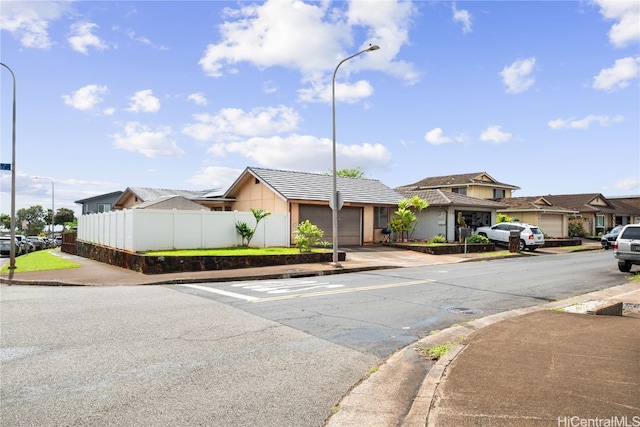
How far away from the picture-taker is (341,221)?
29.3 m

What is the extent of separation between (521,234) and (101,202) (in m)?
43.7

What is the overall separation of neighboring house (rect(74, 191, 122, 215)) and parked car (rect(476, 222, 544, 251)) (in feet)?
124

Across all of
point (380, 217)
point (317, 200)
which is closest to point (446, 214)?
point (380, 217)

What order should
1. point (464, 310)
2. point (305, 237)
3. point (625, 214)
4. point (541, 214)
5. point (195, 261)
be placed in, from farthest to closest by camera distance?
point (625, 214) → point (541, 214) → point (305, 237) → point (195, 261) → point (464, 310)

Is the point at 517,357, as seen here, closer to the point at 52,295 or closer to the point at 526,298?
the point at 526,298

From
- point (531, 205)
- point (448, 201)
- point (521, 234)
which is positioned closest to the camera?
point (521, 234)

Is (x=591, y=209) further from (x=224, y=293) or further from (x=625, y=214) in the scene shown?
(x=224, y=293)

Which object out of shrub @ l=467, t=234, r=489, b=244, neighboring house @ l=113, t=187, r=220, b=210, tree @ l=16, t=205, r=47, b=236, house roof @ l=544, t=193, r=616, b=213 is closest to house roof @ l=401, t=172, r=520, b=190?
house roof @ l=544, t=193, r=616, b=213

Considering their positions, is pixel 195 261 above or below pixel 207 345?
above

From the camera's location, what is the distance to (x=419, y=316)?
9125mm

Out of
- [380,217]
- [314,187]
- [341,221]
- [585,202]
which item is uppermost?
[585,202]

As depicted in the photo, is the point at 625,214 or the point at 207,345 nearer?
the point at 207,345

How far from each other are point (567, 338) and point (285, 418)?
469cm

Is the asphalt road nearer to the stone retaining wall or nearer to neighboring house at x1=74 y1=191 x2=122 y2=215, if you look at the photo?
the stone retaining wall
